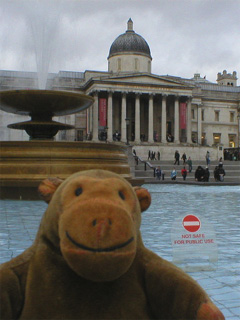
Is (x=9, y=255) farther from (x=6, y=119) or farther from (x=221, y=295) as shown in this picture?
(x=6, y=119)

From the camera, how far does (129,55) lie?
51812 millimetres

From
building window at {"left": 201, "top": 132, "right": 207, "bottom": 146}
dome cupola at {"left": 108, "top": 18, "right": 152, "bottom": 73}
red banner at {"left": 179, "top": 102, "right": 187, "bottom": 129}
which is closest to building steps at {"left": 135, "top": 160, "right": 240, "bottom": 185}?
red banner at {"left": 179, "top": 102, "right": 187, "bottom": 129}

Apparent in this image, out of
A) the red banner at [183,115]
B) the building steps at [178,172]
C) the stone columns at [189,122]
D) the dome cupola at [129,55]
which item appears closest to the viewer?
the building steps at [178,172]

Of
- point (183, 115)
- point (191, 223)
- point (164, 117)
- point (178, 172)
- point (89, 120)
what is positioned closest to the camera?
point (191, 223)

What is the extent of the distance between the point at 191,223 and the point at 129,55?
162ft

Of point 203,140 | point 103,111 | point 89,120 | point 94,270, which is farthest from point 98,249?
point 203,140

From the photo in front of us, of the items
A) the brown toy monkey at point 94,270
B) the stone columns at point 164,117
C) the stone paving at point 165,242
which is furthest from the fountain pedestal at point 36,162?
the stone columns at point 164,117

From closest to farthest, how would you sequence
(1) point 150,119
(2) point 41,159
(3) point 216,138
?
(2) point 41,159 → (1) point 150,119 → (3) point 216,138

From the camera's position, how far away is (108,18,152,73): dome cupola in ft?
170

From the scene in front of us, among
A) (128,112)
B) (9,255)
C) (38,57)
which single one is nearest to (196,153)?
(128,112)

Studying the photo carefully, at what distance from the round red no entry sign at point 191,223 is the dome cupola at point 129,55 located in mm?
48686

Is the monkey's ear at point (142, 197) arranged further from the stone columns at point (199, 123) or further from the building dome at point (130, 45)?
the stone columns at point (199, 123)

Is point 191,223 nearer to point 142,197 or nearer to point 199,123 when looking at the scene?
point 142,197

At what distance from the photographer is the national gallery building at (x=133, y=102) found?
46875 millimetres
